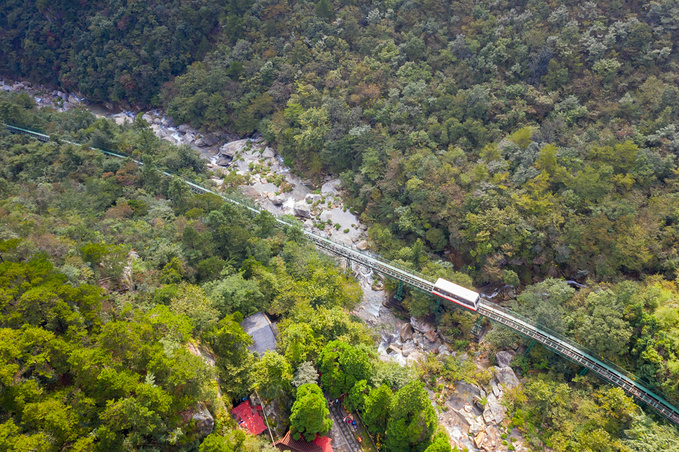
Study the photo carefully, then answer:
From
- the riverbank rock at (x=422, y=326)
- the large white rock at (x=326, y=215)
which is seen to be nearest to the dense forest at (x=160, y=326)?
the riverbank rock at (x=422, y=326)

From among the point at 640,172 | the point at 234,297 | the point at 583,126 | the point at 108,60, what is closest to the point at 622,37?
the point at 583,126

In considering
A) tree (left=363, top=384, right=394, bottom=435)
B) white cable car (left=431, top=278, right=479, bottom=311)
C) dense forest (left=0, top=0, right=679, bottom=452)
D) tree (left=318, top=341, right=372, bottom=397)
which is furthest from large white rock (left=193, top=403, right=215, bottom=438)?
white cable car (left=431, top=278, right=479, bottom=311)

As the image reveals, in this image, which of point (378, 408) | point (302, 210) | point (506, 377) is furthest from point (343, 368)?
point (302, 210)

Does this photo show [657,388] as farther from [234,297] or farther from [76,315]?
[76,315]

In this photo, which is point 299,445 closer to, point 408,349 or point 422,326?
point 408,349

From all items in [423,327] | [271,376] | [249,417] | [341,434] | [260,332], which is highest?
[271,376]

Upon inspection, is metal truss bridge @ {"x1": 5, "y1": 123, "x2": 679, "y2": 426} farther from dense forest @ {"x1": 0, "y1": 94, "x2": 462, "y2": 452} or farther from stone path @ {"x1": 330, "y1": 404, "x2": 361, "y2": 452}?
stone path @ {"x1": 330, "y1": 404, "x2": 361, "y2": 452}
